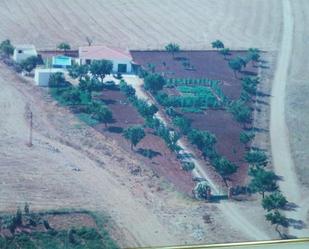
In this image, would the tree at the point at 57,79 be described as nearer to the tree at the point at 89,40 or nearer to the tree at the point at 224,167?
the tree at the point at 89,40

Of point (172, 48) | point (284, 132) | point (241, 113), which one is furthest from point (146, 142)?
point (172, 48)

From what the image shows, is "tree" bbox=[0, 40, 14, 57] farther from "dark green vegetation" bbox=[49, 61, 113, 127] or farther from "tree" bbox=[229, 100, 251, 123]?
"tree" bbox=[229, 100, 251, 123]

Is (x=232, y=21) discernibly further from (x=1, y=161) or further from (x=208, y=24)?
(x=1, y=161)

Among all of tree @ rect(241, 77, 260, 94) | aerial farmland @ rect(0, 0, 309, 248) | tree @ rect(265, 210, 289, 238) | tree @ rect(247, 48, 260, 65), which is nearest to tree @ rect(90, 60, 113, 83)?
aerial farmland @ rect(0, 0, 309, 248)

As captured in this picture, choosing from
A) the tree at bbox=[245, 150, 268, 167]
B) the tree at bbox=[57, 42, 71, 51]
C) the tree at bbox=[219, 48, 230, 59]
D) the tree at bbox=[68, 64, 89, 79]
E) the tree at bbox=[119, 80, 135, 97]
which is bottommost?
the tree at bbox=[245, 150, 268, 167]

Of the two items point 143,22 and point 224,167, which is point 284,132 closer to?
point 224,167

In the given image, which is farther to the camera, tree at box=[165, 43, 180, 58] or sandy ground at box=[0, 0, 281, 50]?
tree at box=[165, 43, 180, 58]

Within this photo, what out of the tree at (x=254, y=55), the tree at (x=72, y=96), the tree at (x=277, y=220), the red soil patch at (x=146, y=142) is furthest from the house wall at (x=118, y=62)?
the tree at (x=277, y=220)
